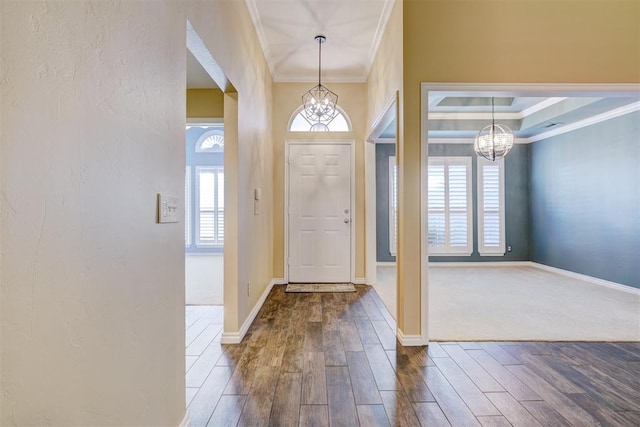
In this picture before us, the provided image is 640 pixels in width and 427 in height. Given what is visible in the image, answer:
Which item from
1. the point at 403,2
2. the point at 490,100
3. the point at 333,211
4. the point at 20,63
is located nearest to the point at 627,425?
the point at 20,63

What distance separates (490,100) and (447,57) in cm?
305

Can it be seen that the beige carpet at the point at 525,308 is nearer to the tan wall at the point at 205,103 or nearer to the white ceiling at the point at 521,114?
the white ceiling at the point at 521,114

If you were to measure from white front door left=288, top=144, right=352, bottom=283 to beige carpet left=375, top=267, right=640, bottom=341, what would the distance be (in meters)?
0.82

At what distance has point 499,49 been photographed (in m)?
2.65

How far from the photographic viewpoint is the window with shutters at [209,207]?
25.3 ft

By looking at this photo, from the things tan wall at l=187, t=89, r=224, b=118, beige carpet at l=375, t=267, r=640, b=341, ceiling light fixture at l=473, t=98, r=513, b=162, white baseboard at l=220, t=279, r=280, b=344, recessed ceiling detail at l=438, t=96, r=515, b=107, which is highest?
recessed ceiling detail at l=438, t=96, r=515, b=107

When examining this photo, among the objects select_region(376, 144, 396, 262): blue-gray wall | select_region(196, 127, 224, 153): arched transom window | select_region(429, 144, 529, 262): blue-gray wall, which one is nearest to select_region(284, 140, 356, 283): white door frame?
select_region(376, 144, 396, 262): blue-gray wall

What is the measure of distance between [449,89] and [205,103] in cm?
303

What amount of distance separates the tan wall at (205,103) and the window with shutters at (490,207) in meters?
5.15

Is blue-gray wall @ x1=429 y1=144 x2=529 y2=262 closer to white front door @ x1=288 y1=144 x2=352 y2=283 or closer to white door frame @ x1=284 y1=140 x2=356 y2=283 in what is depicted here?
white door frame @ x1=284 y1=140 x2=356 y2=283

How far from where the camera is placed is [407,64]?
262 cm

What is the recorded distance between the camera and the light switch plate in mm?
1351

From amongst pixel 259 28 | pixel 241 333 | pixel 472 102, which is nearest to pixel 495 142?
pixel 472 102

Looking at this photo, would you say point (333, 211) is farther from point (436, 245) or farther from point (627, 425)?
point (627, 425)
